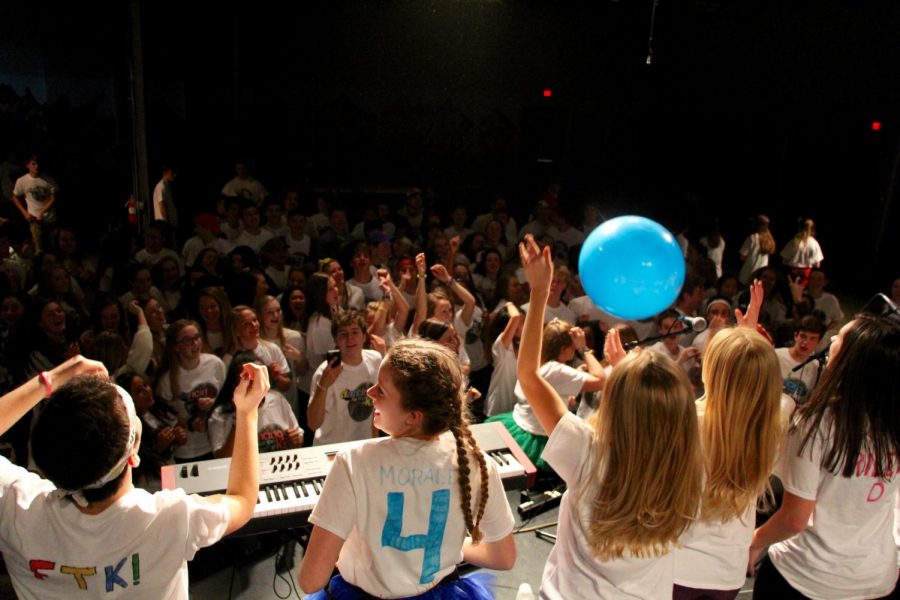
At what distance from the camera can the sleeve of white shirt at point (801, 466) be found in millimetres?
1913

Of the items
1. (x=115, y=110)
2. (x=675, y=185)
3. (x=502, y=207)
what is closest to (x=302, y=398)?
(x=502, y=207)

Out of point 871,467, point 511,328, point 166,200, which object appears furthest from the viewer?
point 166,200

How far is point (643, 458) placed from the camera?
5.45ft

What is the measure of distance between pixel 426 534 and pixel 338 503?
0.22 metres

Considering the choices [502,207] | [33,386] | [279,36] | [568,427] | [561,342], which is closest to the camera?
[33,386]

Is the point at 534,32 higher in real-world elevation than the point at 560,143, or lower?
higher

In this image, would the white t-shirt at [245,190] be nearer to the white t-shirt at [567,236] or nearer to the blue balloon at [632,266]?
the white t-shirt at [567,236]

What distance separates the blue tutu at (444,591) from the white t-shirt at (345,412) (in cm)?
173

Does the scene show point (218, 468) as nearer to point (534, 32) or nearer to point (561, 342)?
point (561, 342)

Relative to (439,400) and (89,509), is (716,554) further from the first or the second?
(89,509)

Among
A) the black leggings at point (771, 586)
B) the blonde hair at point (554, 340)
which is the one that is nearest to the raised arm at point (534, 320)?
the black leggings at point (771, 586)

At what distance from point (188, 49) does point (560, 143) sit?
19.0 feet

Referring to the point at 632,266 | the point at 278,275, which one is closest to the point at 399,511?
the point at 632,266

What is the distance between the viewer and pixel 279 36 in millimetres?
9914
